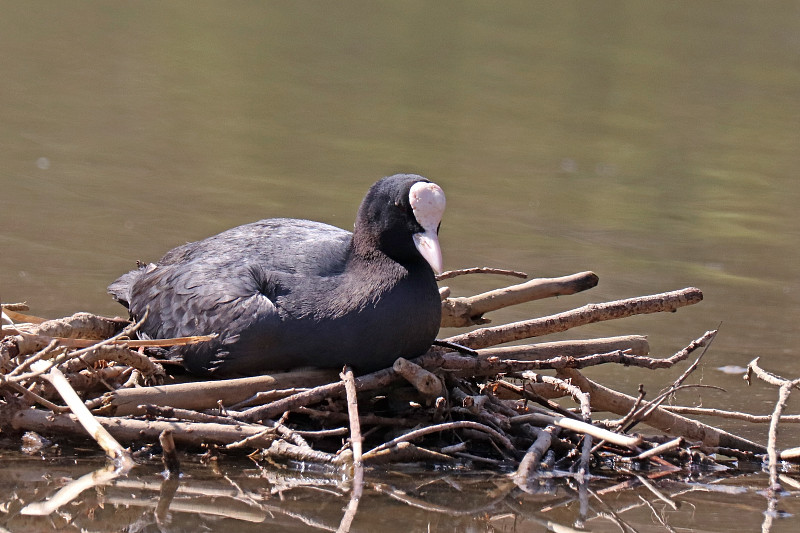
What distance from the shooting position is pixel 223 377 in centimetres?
503

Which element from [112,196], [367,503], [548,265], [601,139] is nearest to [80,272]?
[112,196]

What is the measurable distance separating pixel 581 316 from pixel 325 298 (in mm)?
1155

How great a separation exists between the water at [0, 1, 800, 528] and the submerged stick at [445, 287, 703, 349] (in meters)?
0.86

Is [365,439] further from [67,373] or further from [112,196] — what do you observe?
[112,196]

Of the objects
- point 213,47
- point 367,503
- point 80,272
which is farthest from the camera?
point 213,47

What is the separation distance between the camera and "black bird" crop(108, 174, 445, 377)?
4.90 m

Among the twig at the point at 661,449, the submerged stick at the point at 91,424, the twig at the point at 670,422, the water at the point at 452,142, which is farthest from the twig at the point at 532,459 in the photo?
the water at the point at 452,142

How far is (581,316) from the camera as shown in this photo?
18.2 ft

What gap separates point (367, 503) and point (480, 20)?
1569cm

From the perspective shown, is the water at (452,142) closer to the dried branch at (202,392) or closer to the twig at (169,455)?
the dried branch at (202,392)

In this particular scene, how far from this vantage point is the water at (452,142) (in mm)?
8141

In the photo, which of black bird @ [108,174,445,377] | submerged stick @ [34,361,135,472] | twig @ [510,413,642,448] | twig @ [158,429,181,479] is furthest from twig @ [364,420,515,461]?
submerged stick @ [34,361,135,472]

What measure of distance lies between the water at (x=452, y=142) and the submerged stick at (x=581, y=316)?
33.7 inches

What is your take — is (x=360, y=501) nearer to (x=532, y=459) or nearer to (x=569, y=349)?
(x=532, y=459)
